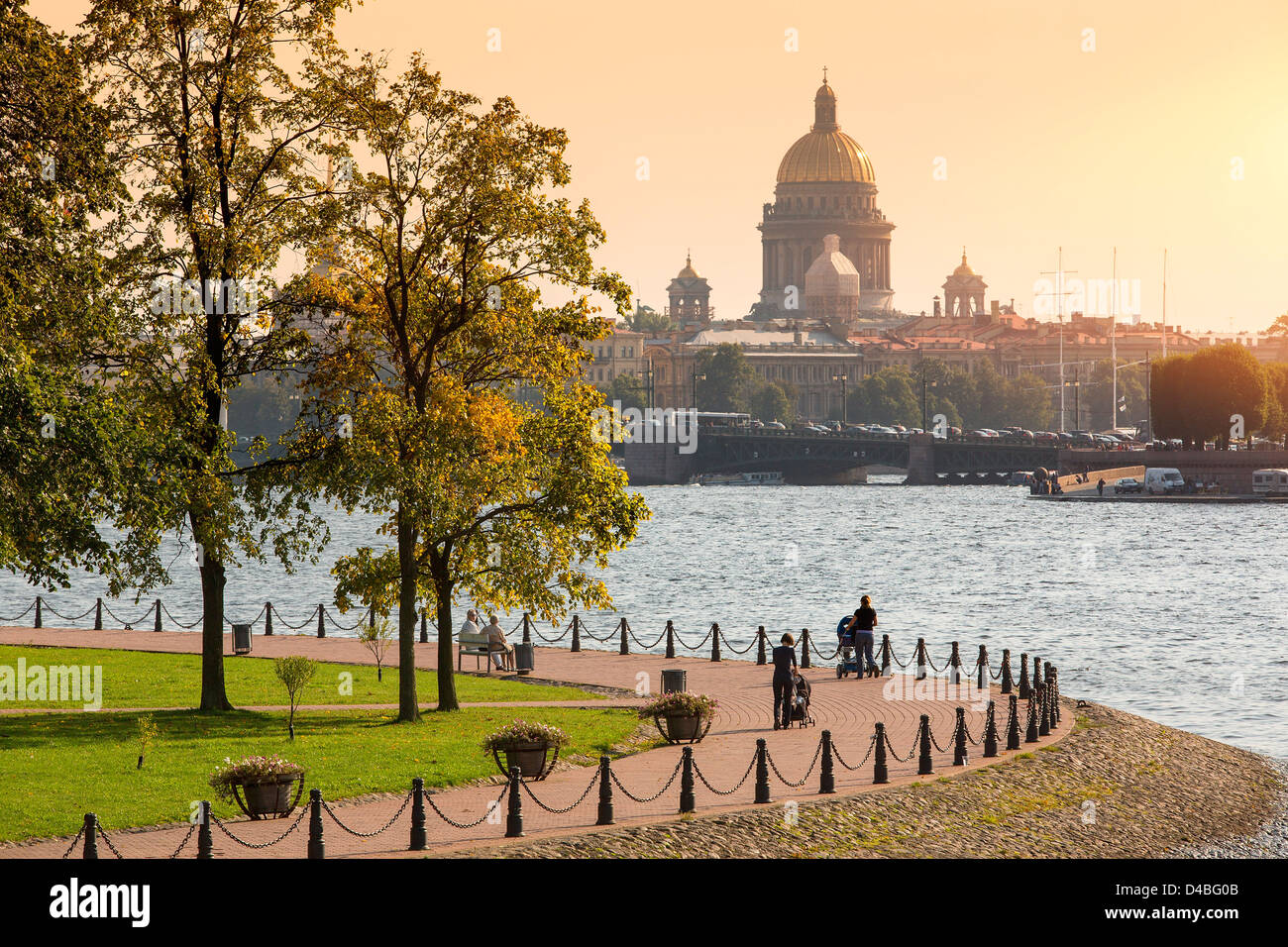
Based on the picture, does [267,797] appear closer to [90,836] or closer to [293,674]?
[90,836]

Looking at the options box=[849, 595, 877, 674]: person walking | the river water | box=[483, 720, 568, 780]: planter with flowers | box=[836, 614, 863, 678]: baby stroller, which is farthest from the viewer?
the river water

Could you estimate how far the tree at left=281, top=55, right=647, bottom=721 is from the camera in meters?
24.3

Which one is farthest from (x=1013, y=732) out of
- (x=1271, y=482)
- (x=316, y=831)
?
(x=1271, y=482)

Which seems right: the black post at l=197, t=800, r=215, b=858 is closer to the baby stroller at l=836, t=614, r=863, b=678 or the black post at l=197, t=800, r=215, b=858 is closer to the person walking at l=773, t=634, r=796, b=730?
the person walking at l=773, t=634, r=796, b=730

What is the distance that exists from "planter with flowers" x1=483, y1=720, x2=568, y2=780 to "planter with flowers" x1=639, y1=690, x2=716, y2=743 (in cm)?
323

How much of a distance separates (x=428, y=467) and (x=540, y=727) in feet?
16.8

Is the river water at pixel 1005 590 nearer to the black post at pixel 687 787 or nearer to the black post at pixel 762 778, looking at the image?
the black post at pixel 762 778

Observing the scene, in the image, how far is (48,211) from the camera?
66.6ft

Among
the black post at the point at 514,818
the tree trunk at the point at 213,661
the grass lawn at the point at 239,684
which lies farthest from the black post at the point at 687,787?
the grass lawn at the point at 239,684

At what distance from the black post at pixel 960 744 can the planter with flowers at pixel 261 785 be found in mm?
8497

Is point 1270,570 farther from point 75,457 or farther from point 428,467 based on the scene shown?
point 75,457

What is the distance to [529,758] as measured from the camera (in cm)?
2006

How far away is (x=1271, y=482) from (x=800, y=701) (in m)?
102

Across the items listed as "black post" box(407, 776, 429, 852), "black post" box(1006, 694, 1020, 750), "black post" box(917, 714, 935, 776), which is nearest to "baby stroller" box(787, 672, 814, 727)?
"black post" box(1006, 694, 1020, 750)
